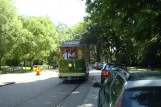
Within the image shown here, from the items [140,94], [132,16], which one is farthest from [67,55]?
[140,94]

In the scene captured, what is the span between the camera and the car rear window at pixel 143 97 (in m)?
4.78

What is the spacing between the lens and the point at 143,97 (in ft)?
16.0

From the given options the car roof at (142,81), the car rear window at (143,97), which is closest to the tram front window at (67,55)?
the car roof at (142,81)

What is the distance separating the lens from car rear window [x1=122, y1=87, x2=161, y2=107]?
4.78 m

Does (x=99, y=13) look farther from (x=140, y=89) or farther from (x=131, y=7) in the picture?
(x=140, y=89)

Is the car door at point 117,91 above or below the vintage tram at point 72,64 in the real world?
below

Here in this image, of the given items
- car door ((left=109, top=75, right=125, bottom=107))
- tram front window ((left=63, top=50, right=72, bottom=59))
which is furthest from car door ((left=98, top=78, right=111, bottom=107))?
tram front window ((left=63, top=50, right=72, bottom=59))

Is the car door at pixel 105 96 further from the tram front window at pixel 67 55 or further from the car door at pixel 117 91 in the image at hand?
the tram front window at pixel 67 55

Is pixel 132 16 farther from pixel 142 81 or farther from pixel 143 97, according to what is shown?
pixel 143 97

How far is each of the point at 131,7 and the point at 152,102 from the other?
15.1 meters

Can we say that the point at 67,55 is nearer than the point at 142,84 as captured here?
No

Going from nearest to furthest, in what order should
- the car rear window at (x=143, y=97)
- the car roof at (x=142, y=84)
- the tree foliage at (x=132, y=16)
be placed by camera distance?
the car rear window at (x=143, y=97)
the car roof at (x=142, y=84)
the tree foliage at (x=132, y=16)

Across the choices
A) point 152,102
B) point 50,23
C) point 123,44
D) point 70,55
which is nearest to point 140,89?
point 152,102

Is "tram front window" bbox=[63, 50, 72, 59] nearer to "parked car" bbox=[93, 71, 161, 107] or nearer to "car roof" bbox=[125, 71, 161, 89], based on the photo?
"car roof" bbox=[125, 71, 161, 89]
